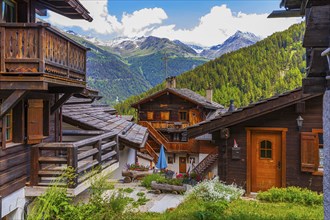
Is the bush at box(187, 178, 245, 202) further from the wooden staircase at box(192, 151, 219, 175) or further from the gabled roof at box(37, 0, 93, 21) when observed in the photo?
the wooden staircase at box(192, 151, 219, 175)

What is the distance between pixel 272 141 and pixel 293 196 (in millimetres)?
2361

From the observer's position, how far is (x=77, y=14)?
909 cm

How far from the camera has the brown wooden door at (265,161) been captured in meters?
11.5

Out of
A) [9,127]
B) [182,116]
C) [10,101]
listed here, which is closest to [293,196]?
[9,127]

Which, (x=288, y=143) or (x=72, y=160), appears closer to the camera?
(x=72, y=160)

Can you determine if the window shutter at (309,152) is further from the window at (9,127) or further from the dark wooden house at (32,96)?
the window at (9,127)

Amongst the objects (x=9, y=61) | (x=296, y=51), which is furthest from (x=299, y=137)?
(x=296, y=51)

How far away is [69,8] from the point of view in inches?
331

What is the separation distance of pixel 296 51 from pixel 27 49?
242 ft

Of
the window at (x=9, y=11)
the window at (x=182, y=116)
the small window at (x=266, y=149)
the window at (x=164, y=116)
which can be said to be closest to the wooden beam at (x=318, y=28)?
the window at (x=9, y=11)

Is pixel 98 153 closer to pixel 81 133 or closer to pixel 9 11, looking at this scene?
pixel 81 133

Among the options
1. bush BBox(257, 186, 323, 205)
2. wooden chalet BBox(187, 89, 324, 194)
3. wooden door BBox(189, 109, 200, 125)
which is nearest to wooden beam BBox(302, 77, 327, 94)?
bush BBox(257, 186, 323, 205)

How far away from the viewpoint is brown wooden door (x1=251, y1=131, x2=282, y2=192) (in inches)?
453

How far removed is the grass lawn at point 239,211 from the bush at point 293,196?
0.30m
